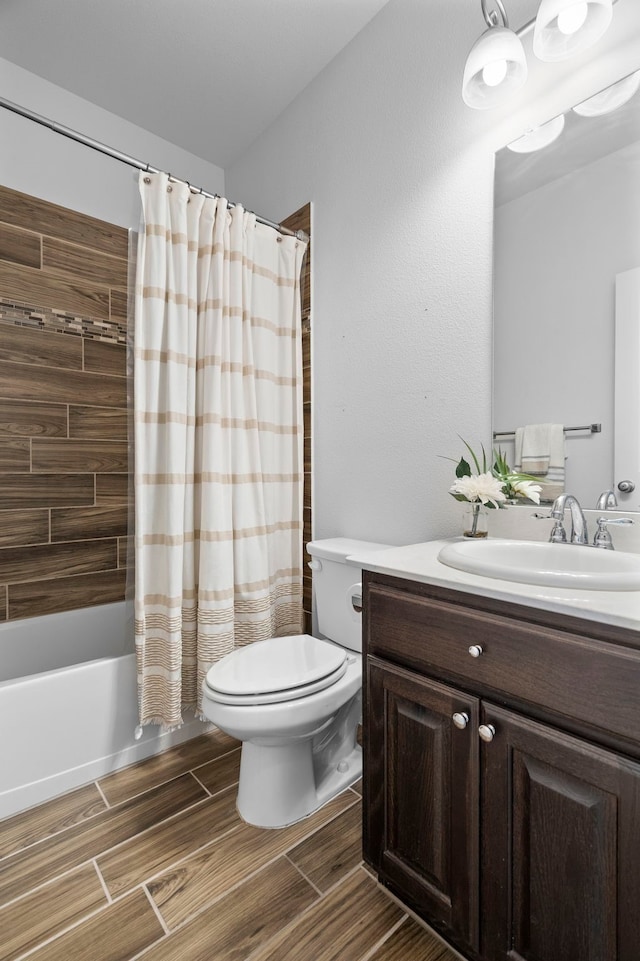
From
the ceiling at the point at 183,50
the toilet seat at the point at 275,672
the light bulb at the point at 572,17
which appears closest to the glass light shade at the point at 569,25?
the light bulb at the point at 572,17

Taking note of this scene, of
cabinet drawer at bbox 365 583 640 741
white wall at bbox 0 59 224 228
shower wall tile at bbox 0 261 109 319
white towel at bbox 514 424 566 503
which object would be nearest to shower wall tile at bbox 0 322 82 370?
shower wall tile at bbox 0 261 109 319

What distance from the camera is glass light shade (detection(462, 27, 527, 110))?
3.98ft

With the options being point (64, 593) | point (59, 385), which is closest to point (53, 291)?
point (59, 385)

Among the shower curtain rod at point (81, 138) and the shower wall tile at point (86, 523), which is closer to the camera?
the shower curtain rod at point (81, 138)

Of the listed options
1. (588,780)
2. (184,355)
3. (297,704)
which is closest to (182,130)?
(184,355)

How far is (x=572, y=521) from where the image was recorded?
1178 mm

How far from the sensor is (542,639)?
0.81 m

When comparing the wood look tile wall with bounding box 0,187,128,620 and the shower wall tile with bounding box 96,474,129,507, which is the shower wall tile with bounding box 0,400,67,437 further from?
the shower wall tile with bounding box 96,474,129,507

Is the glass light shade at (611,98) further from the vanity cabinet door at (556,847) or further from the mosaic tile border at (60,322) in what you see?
the mosaic tile border at (60,322)

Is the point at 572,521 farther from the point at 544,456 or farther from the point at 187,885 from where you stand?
the point at 187,885

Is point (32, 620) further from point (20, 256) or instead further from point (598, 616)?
point (598, 616)

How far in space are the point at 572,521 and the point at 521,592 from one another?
1.48ft

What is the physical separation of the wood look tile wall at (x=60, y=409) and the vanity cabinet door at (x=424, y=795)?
1575 mm

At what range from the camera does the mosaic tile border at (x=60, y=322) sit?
1957 millimetres
